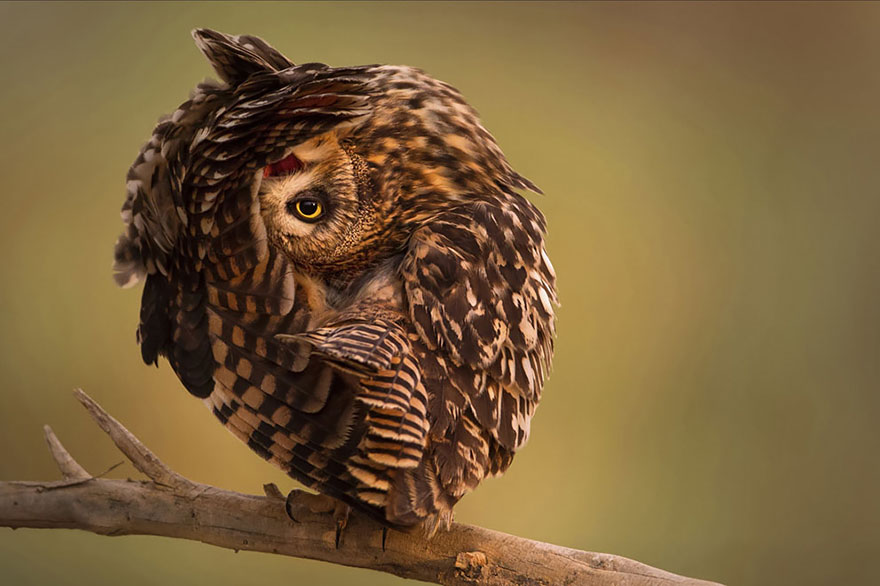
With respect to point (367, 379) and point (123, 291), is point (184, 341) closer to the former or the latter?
point (367, 379)

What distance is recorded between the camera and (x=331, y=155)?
84cm

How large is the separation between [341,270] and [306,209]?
7 centimetres

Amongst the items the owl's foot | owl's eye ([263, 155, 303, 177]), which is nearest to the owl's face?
owl's eye ([263, 155, 303, 177])

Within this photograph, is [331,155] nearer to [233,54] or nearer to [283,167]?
[283,167]

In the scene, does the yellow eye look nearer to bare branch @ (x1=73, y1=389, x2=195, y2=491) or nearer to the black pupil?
the black pupil

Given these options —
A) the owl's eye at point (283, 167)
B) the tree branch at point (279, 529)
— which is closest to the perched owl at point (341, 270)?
the owl's eye at point (283, 167)

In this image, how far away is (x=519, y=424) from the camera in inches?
33.0

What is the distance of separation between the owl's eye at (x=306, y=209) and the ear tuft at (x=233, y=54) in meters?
0.15

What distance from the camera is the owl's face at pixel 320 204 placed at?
83cm

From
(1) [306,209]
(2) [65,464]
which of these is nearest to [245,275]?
(1) [306,209]

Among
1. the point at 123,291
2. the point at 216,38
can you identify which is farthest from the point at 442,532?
the point at 123,291

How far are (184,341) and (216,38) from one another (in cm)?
31

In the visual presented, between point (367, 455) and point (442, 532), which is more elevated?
point (367, 455)

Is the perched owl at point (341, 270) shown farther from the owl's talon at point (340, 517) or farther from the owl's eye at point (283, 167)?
the owl's talon at point (340, 517)
